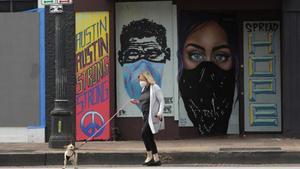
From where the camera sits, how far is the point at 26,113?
14.4 metres

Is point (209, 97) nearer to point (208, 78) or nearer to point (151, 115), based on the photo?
point (208, 78)

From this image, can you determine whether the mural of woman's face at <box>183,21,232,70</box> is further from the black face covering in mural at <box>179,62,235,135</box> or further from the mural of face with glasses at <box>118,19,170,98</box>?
the mural of face with glasses at <box>118,19,170,98</box>

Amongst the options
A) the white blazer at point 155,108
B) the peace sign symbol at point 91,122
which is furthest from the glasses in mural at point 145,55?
the white blazer at point 155,108

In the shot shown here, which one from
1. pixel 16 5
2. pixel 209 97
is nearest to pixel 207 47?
pixel 209 97

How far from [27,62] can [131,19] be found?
2.74 meters

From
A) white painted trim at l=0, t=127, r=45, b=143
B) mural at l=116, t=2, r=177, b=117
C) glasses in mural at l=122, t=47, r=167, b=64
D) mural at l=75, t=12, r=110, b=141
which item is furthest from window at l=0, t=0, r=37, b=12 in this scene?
white painted trim at l=0, t=127, r=45, b=143

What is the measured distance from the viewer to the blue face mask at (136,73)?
14383 millimetres

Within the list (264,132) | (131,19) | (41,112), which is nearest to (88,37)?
(131,19)

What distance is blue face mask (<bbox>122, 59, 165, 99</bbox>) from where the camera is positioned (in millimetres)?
14383

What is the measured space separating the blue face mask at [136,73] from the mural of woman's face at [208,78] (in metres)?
0.77

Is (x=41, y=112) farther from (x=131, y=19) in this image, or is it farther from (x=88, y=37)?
(x=131, y=19)

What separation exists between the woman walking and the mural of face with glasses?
2.66 metres

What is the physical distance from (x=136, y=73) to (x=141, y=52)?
53 centimetres

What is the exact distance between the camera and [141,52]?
14.4 m
